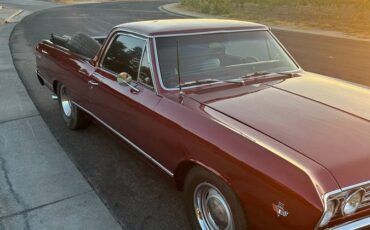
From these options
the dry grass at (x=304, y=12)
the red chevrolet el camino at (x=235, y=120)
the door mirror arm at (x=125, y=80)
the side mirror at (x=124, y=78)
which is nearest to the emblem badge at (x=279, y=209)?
the red chevrolet el camino at (x=235, y=120)

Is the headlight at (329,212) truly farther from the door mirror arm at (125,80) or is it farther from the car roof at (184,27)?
the car roof at (184,27)

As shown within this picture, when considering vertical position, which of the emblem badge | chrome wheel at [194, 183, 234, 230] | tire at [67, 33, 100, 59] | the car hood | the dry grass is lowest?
the dry grass

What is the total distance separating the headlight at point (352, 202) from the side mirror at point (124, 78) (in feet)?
7.82

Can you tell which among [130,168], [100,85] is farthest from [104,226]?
[100,85]

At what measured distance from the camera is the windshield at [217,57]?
3.93 metres

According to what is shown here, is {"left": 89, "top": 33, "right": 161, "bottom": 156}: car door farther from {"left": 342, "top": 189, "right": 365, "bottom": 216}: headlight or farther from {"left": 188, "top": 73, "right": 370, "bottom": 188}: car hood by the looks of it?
{"left": 342, "top": 189, "right": 365, "bottom": 216}: headlight

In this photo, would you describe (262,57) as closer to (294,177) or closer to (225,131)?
(225,131)

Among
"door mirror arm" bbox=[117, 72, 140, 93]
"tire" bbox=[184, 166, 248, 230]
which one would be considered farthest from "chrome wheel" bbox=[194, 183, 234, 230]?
"door mirror arm" bbox=[117, 72, 140, 93]

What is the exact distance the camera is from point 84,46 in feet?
19.2

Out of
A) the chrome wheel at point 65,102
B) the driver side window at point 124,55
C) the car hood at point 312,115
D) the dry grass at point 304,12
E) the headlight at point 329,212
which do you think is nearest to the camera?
the headlight at point 329,212

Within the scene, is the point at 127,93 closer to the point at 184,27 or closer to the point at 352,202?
the point at 184,27

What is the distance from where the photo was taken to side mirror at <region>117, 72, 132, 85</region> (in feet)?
13.4

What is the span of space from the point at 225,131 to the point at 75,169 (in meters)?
2.39

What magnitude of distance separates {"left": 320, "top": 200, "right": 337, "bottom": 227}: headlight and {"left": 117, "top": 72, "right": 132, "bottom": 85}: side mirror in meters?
2.36
